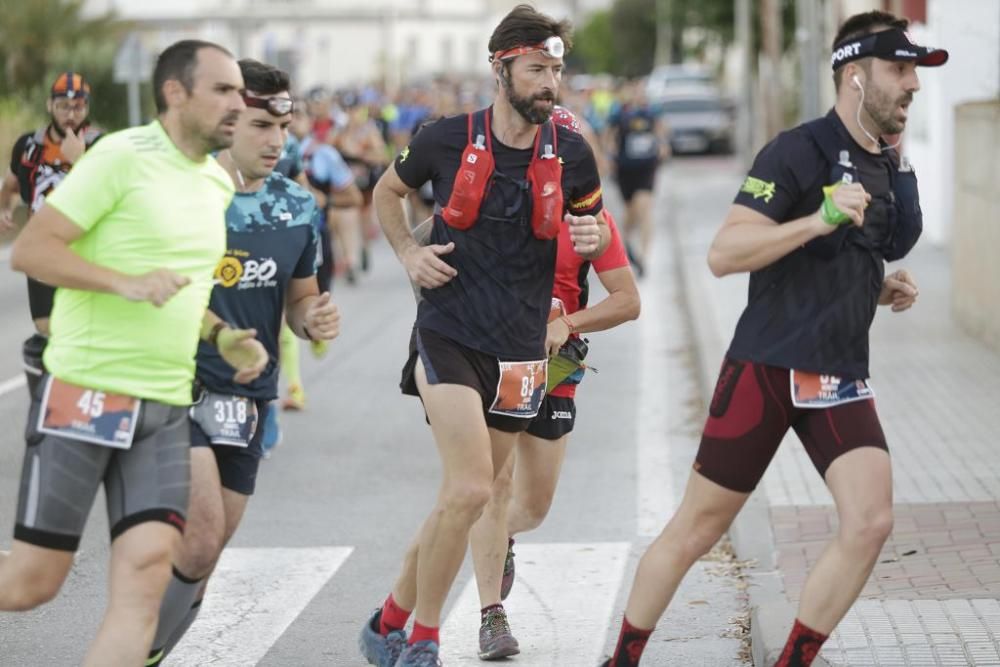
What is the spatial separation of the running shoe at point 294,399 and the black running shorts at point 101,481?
6.96 m

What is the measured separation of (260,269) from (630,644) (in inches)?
61.7

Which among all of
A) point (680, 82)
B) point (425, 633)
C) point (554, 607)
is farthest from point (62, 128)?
point (680, 82)

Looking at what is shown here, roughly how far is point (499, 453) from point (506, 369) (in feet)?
1.00

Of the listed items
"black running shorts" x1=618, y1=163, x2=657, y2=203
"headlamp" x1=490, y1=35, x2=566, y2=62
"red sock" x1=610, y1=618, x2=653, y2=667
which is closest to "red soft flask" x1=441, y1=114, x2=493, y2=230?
"headlamp" x1=490, y1=35, x2=566, y2=62

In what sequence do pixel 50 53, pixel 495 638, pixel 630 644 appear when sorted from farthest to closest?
pixel 50 53 → pixel 495 638 → pixel 630 644

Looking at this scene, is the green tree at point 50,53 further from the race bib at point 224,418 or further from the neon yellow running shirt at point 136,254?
the neon yellow running shirt at point 136,254

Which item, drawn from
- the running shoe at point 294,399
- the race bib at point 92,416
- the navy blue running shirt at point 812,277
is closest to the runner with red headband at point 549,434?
the navy blue running shirt at point 812,277

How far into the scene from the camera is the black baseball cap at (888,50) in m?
5.25

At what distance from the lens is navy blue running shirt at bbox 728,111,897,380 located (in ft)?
17.1

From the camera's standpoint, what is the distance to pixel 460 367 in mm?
5762

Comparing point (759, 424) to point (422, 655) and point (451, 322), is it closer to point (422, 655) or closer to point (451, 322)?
point (451, 322)

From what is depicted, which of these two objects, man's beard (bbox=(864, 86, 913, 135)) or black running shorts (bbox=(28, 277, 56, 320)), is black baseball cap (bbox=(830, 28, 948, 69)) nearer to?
man's beard (bbox=(864, 86, 913, 135))

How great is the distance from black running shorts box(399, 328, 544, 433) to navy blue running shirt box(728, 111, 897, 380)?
0.89 m

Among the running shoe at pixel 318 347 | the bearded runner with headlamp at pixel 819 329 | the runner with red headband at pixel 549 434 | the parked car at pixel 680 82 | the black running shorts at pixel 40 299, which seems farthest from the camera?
the parked car at pixel 680 82
